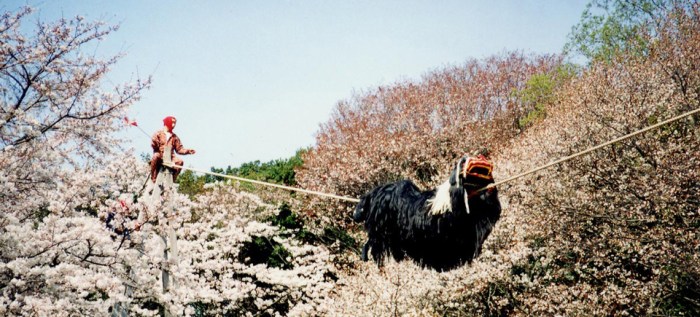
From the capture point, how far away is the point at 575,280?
7902mm

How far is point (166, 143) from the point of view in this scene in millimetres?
4742

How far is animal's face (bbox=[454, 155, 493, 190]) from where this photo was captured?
236cm

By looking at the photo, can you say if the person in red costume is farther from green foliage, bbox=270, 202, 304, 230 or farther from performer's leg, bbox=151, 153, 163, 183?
green foliage, bbox=270, 202, 304, 230

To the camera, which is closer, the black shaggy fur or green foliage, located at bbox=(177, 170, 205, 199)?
the black shaggy fur

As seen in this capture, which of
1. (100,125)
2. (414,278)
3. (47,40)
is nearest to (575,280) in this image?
(414,278)

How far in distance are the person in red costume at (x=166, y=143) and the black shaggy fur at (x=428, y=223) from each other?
9.09ft

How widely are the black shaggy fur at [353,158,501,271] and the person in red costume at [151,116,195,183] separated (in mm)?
2770

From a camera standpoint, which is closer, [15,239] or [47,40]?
[15,239]

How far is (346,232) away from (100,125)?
7.11 m

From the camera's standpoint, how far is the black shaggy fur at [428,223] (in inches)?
94.4

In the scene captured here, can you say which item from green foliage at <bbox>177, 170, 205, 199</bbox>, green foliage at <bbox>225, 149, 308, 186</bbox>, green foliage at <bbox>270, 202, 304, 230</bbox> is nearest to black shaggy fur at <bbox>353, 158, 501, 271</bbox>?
green foliage at <bbox>270, 202, 304, 230</bbox>

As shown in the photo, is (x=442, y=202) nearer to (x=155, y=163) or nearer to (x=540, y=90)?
(x=155, y=163)

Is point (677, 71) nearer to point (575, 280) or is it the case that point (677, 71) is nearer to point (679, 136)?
point (679, 136)

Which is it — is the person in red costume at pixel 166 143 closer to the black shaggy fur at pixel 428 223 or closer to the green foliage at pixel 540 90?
the black shaggy fur at pixel 428 223
